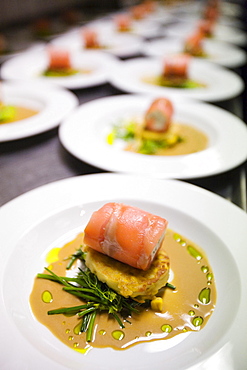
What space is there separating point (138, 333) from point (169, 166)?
88 cm

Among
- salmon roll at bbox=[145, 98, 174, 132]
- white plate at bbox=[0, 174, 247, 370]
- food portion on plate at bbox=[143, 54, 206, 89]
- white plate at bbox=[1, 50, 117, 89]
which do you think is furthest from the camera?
food portion on plate at bbox=[143, 54, 206, 89]

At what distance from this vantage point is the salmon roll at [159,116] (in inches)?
82.5

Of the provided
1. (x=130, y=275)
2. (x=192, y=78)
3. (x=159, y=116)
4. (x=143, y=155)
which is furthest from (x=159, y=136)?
(x=192, y=78)

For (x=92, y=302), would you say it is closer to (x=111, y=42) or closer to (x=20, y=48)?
(x=20, y=48)

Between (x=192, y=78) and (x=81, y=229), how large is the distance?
7.81ft

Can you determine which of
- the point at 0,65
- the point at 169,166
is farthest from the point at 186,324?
the point at 0,65

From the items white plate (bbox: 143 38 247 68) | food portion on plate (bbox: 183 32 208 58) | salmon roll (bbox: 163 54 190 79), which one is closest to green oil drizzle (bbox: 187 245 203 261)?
salmon roll (bbox: 163 54 190 79)

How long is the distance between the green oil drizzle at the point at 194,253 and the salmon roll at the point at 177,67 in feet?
6.97

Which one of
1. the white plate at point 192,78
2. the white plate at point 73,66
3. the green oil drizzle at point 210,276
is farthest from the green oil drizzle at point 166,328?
the white plate at point 73,66

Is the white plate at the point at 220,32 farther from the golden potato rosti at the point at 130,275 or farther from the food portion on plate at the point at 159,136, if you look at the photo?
the golden potato rosti at the point at 130,275

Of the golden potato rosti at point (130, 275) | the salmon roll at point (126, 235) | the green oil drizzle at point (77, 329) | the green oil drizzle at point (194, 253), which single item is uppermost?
the salmon roll at point (126, 235)

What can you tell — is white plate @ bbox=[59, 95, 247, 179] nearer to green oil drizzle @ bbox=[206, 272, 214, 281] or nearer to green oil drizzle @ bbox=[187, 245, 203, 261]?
green oil drizzle @ bbox=[187, 245, 203, 261]

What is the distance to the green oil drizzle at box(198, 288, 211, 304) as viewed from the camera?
114 cm

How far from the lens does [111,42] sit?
4309 millimetres
